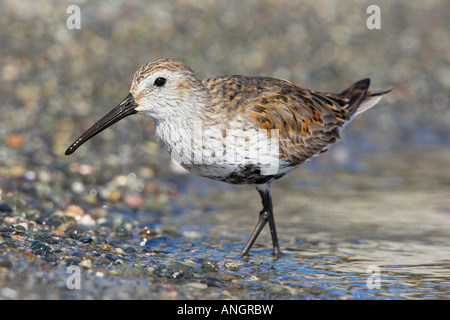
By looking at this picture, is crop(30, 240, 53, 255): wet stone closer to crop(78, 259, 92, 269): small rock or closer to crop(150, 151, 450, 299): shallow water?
crop(78, 259, 92, 269): small rock

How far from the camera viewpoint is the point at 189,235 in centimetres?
962

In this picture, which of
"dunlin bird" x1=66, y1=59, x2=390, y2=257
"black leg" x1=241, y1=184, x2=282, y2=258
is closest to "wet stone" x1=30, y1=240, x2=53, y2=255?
"dunlin bird" x1=66, y1=59, x2=390, y2=257

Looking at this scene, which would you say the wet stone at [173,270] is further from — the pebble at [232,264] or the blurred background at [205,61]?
the blurred background at [205,61]

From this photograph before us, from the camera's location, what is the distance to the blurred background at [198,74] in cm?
1127

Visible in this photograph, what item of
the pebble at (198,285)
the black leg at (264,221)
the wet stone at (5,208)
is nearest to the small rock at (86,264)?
the pebble at (198,285)

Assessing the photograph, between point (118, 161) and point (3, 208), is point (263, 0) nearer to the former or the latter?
point (118, 161)

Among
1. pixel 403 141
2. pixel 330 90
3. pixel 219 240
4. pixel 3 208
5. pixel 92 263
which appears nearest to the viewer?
pixel 92 263

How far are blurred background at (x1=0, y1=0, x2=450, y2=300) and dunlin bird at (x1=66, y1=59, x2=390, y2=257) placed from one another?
85.8 inches

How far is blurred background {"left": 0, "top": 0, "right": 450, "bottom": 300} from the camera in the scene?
11.3m

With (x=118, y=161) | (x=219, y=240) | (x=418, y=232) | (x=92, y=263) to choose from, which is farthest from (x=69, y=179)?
(x=418, y=232)

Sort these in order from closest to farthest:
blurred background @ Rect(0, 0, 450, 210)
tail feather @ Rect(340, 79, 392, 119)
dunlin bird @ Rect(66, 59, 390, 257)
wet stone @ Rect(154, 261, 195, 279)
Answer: wet stone @ Rect(154, 261, 195, 279)
dunlin bird @ Rect(66, 59, 390, 257)
tail feather @ Rect(340, 79, 392, 119)
blurred background @ Rect(0, 0, 450, 210)

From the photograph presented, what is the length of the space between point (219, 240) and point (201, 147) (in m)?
2.26

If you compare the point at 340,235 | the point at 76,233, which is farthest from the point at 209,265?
the point at 340,235

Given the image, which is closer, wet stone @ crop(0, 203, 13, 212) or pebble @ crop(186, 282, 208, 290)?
pebble @ crop(186, 282, 208, 290)
